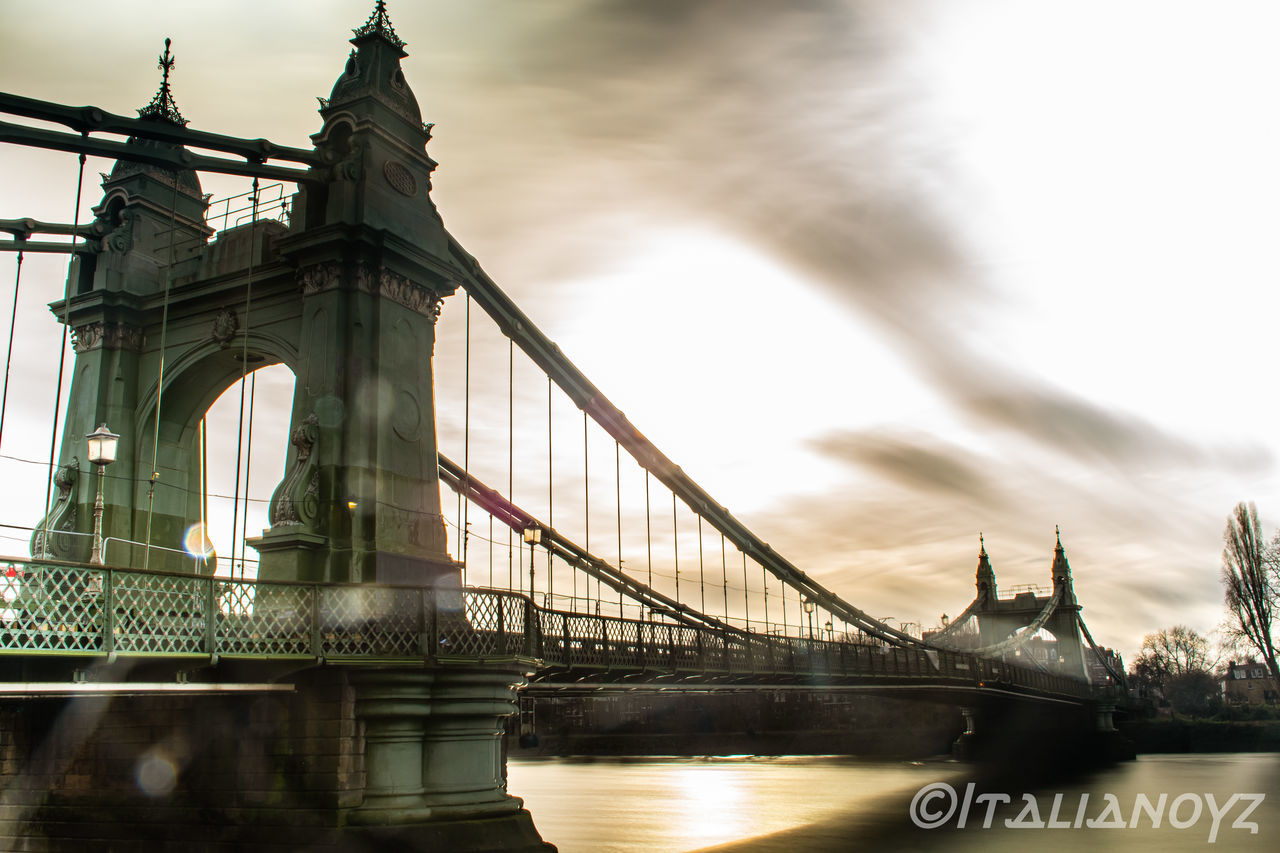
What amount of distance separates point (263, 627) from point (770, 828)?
2229cm

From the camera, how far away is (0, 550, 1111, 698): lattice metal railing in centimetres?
1374

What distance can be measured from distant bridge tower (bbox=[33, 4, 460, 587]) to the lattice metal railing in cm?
252

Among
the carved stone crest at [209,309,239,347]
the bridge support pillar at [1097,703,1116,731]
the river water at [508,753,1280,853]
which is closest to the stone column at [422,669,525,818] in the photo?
the river water at [508,753,1280,853]

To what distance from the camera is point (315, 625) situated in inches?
651

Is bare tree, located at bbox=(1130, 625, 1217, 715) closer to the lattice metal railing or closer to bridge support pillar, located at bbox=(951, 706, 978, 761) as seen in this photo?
bridge support pillar, located at bbox=(951, 706, 978, 761)

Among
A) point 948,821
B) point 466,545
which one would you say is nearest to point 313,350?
point 466,545

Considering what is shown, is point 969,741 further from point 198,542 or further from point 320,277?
point 320,277

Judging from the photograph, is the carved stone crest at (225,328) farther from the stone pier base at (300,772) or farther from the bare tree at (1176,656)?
the bare tree at (1176,656)

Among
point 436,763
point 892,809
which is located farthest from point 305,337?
point 892,809

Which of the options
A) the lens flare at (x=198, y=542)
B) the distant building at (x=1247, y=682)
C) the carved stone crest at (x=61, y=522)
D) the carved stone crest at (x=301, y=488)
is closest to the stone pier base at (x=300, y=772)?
the carved stone crest at (x=301, y=488)

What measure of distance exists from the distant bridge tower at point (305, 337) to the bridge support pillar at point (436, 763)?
10.4 ft

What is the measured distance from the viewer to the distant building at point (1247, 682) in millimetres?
124100

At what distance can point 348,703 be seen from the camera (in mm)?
17375

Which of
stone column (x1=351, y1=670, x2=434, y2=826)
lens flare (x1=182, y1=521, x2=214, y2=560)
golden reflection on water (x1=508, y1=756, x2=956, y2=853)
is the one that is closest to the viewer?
stone column (x1=351, y1=670, x2=434, y2=826)
